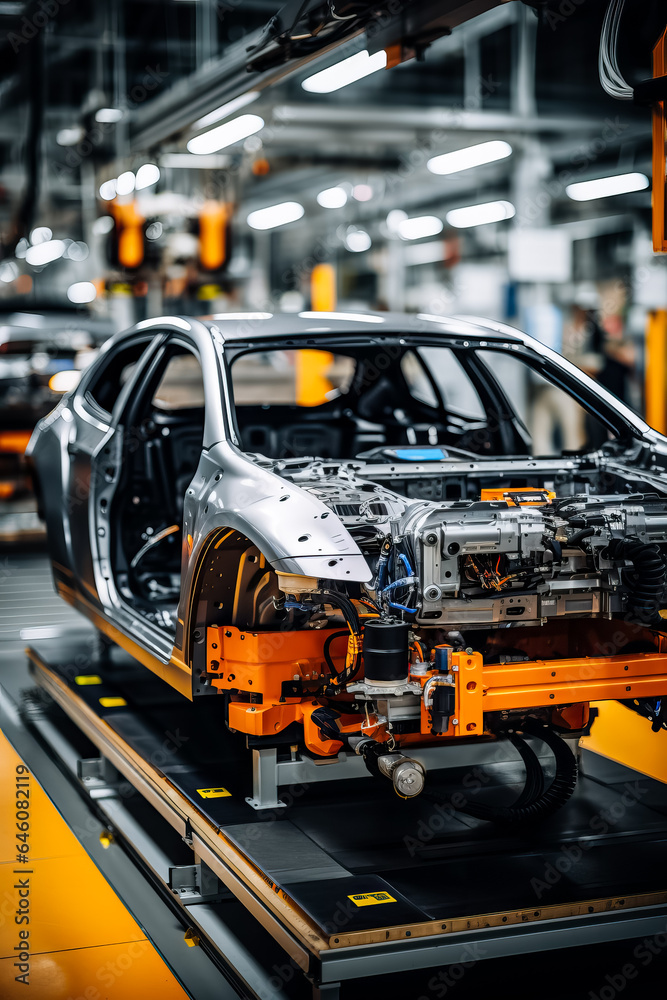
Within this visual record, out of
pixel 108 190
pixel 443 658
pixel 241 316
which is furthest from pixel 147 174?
pixel 443 658

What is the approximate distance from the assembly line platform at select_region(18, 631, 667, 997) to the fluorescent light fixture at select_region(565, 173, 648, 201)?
12144mm

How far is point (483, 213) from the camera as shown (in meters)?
17.9

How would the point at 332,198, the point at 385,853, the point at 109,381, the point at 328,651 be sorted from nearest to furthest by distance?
the point at 385,853 → the point at 328,651 → the point at 109,381 → the point at 332,198

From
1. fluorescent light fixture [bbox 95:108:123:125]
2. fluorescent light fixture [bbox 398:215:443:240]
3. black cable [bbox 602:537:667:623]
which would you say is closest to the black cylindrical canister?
black cable [bbox 602:537:667:623]

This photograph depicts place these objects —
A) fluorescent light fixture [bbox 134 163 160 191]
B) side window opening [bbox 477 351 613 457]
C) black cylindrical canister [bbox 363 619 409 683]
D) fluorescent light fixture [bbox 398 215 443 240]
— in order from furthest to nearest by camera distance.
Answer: fluorescent light fixture [bbox 398 215 443 240]
side window opening [bbox 477 351 613 457]
fluorescent light fixture [bbox 134 163 160 191]
black cylindrical canister [bbox 363 619 409 683]

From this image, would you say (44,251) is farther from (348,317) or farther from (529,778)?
(529,778)

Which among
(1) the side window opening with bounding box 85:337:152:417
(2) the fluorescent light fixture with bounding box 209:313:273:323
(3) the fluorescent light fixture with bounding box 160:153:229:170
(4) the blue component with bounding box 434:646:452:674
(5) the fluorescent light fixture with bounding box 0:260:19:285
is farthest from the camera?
(5) the fluorescent light fixture with bounding box 0:260:19:285

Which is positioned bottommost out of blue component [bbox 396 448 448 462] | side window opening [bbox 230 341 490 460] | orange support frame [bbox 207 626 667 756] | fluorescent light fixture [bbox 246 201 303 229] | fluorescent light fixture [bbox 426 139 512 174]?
orange support frame [bbox 207 626 667 756]

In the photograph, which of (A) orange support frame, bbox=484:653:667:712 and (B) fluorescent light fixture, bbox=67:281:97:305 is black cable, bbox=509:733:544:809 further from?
(B) fluorescent light fixture, bbox=67:281:97:305

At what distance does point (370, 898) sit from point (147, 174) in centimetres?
1084

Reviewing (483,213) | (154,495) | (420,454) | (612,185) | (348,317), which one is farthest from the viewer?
(483,213)

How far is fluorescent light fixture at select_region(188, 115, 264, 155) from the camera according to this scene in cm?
967

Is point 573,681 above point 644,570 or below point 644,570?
Answer: below

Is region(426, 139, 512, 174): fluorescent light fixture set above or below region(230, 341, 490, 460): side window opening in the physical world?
above
